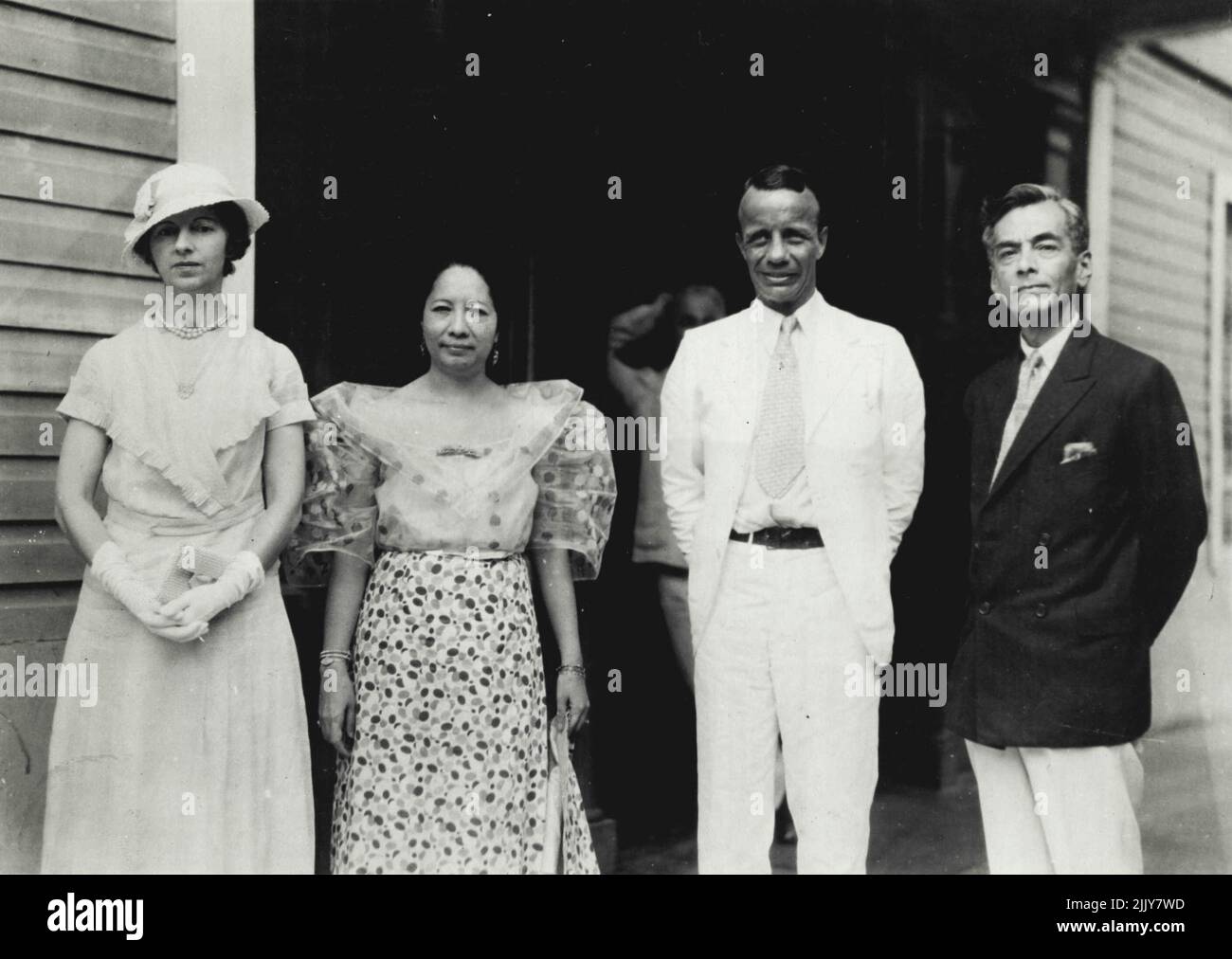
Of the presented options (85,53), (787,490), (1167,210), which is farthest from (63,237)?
(1167,210)

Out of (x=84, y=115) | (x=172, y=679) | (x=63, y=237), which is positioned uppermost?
(x=84, y=115)

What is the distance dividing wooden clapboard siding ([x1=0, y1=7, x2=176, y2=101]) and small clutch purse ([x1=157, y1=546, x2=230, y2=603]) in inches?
58.1

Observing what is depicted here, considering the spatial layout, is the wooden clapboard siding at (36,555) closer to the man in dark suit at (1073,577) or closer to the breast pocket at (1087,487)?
the man in dark suit at (1073,577)

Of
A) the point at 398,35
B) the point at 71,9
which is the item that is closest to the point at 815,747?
the point at 398,35

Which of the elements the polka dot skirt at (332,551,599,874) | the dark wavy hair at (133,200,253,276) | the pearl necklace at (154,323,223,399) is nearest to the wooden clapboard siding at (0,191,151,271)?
the dark wavy hair at (133,200,253,276)

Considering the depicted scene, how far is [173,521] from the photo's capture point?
378cm

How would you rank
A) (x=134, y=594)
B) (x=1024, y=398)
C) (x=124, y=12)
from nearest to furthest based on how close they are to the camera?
(x=134, y=594) < (x=1024, y=398) < (x=124, y=12)

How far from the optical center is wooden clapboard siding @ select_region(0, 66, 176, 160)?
408 cm

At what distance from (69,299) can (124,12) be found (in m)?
0.88

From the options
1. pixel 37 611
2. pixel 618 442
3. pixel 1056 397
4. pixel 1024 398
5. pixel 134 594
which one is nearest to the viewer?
pixel 134 594

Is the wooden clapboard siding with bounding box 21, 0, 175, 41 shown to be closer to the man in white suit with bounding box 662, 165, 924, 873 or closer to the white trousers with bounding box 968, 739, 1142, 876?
the man in white suit with bounding box 662, 165, 924, 873

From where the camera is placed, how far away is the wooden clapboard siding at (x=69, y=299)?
161 inches

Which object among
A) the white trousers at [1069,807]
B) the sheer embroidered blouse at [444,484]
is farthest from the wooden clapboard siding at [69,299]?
the white trousers at [1069,807]

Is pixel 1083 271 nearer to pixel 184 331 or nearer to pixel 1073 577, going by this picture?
pixel 1073 577
